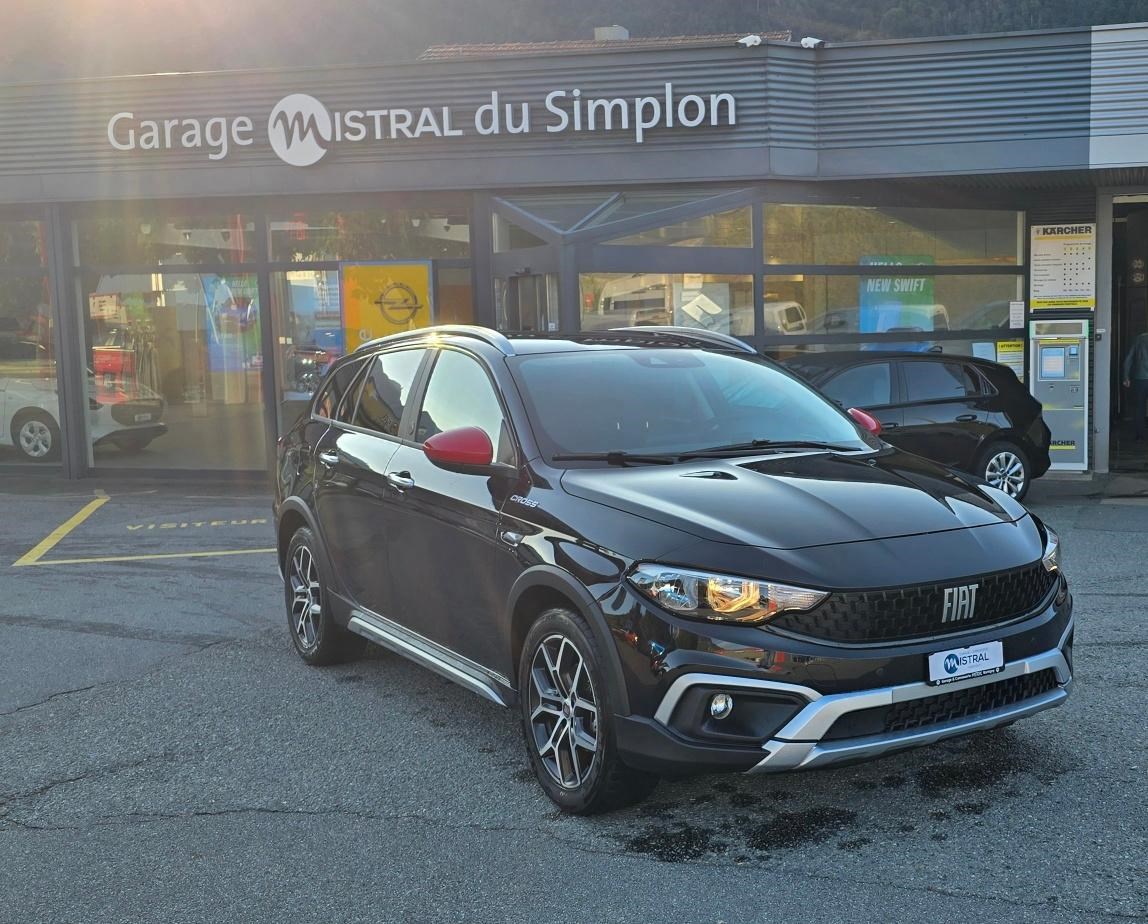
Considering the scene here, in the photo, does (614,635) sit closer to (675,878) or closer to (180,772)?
(675,878)

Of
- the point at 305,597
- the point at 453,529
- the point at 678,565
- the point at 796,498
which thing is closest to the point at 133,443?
the point at 305,597

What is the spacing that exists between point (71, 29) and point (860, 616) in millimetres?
64546

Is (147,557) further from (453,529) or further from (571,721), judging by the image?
(571,721)

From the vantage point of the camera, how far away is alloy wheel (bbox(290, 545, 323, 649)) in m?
6.43

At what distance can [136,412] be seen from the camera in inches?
597

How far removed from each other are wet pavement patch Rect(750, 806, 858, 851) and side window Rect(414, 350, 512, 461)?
1629mm

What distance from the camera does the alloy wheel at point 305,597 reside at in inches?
253

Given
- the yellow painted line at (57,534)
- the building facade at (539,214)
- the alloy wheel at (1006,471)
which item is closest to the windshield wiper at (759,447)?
the yellow painted line at (57,534)

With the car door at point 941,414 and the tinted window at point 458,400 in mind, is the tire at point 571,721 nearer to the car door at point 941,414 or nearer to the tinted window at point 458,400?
the tinted window at point 458,400

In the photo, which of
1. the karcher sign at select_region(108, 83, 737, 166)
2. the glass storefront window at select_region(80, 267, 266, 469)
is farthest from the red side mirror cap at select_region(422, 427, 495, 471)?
the glass storefront window at select_region(80, 267, 266, 469)

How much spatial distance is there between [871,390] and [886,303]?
320 cm

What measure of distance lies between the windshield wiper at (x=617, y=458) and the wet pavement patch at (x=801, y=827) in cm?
130

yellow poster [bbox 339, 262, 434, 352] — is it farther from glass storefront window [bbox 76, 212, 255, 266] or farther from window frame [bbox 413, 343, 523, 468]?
window frame [bbox 413, 343, 523, 468]

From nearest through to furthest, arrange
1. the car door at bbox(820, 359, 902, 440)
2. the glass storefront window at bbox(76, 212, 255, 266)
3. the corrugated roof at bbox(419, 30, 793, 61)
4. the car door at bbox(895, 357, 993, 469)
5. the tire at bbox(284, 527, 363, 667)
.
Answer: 1. the tire at bbox(284, 527, 363, 667)
2. the car door at bbox(820, 359, 902, 440)
3. the car door at bbox(895, 357, 993, 469)
4. the corrugated roof at bbox(419, 30, 793, 61)
5. the glass storefront window at bbox(76, 212, 255, 266)
